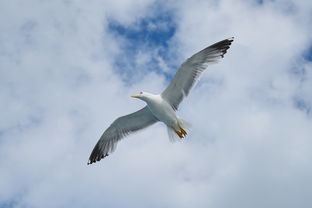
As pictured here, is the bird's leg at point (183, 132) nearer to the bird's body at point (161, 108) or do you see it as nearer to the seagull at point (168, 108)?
the seagull at point (168, 108)

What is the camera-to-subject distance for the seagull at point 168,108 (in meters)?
12.8

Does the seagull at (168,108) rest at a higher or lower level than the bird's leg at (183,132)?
higher

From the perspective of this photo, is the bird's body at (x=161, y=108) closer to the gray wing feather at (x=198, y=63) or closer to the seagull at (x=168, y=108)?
the seagull at (x=168, y=108)

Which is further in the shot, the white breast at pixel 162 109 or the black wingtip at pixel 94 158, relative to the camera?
the black wingtip at pixel 94 158

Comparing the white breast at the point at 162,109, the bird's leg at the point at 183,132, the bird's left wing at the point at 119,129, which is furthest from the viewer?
the bird's left wing at the point at 119,129

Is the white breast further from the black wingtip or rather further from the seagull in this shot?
the black wingtip

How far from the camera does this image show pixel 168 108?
13.3 meters

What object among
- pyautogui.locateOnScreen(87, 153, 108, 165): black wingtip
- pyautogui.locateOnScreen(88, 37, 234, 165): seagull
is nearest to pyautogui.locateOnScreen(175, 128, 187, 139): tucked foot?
pyautogui.locateOnScreen(88, 37, 234, 165): seagull

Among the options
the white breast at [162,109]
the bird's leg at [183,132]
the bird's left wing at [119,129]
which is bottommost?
the bird's leg at [183,132]

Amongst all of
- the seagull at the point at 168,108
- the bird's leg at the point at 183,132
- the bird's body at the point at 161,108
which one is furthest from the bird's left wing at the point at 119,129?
the bird's leg at the point at 183,132

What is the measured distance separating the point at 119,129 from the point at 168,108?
2.02 meters

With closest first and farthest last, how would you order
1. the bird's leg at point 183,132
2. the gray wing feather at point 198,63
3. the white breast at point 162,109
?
the gray wing feather at point 198,63
the white breast at point 162,109
the bird's leg at point 183,132

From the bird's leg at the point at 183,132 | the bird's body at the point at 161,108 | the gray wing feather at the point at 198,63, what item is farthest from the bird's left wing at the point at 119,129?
the gray wing feather at the point at 198,63

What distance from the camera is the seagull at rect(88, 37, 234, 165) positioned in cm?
1281
